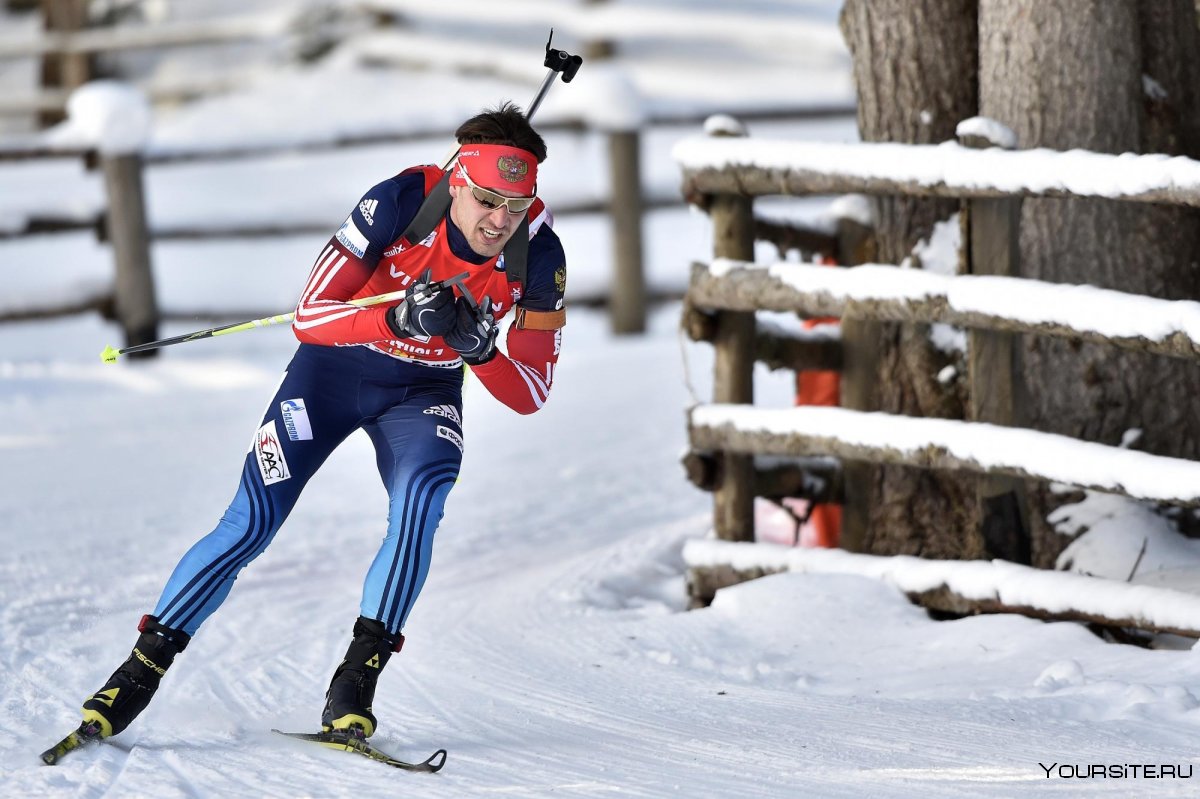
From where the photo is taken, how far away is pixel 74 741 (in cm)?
378

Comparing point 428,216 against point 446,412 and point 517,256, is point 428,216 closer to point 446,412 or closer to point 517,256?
point 517,256

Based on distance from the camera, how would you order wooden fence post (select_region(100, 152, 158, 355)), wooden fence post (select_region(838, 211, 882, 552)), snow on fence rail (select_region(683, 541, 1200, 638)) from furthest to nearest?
wooden fence post (select_region(100, 152, 158, 355))
wooden fence post (select_region(838, 211, 882, 552))
snow on fence rail (select_region(683, 541, 1200, 638))

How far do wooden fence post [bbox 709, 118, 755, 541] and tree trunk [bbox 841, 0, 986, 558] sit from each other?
0.45 m

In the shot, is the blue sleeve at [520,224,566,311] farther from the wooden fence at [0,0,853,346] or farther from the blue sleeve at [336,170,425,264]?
the wooden fence at [0,0,853,346]

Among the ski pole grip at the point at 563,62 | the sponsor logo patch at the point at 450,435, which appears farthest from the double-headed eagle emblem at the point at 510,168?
the sponsor logo patch at the point at 450,435

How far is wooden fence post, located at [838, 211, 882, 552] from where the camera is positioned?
220 inches

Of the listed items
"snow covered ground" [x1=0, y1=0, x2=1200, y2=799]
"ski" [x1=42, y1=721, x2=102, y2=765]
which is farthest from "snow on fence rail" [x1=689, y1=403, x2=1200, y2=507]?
"ski" [x1=42, y1=721, x2=102, y2=765]

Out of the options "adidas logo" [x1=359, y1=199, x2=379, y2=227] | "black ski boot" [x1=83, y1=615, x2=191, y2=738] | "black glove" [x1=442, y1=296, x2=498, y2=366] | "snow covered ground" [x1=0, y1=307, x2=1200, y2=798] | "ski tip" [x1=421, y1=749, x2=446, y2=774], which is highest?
"adidas logo" [x1=359, y1=199, x2=379, y2=227]

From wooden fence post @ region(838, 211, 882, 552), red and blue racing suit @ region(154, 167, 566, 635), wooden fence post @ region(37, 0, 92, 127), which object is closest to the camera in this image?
red and blue racing suit @ region(154, 167, 566, 635)

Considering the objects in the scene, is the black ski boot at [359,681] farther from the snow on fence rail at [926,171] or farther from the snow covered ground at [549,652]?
the snow on fence rail at [926,171]

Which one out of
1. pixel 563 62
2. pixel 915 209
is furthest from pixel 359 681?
pixel 915 209

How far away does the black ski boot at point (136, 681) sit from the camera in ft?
12.6

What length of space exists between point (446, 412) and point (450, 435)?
0.10 meters

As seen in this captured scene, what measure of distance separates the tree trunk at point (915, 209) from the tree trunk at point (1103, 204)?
24 cm
